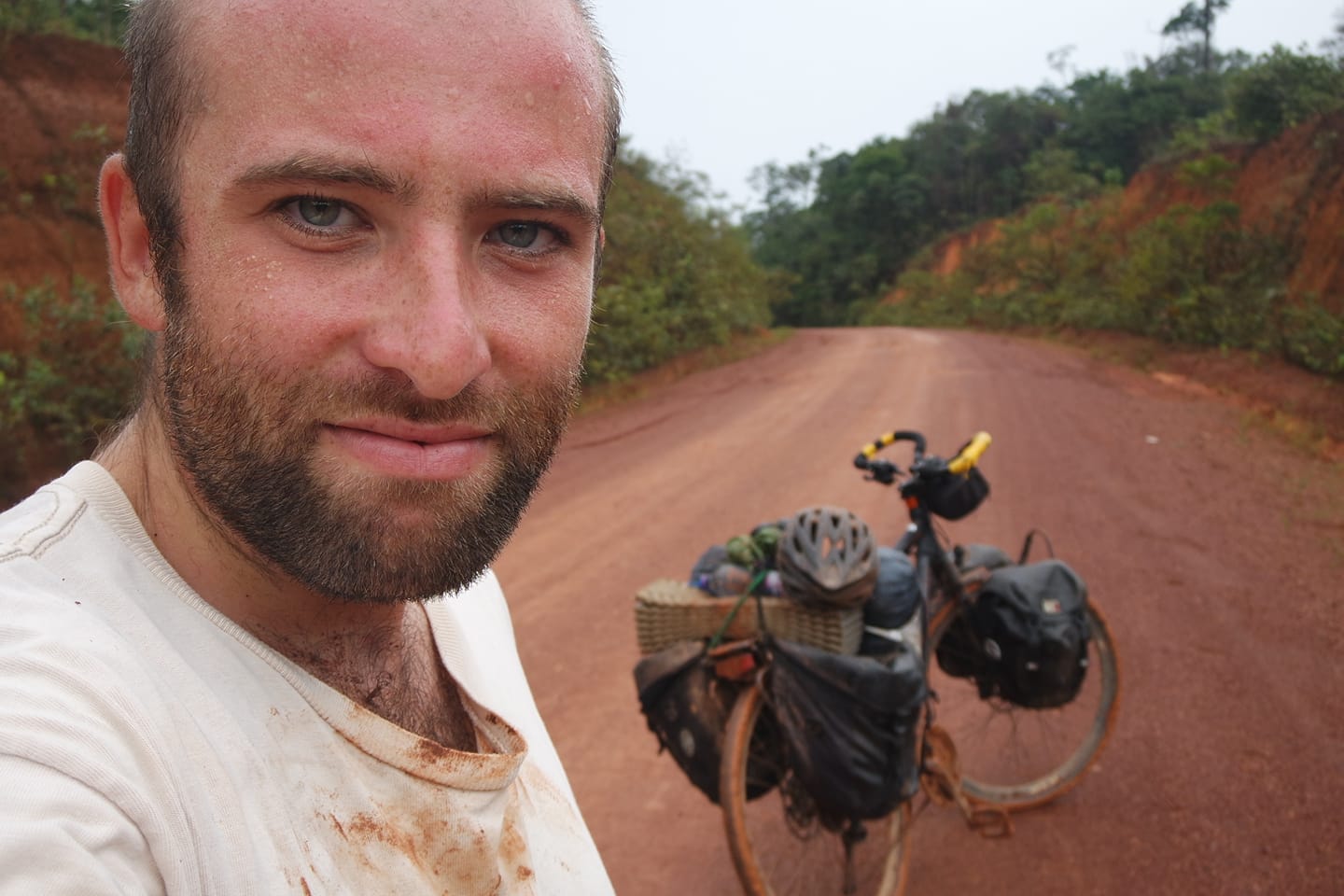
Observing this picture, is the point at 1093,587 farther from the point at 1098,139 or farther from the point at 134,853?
the point at 1098,139

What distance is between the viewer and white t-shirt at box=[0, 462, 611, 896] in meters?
0.63

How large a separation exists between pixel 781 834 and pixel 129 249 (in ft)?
9.31

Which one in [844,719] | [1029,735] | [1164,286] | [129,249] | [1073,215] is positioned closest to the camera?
[129,249]

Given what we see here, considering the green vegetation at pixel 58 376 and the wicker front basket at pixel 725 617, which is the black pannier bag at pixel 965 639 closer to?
the wicker front basket at pixel 725 617

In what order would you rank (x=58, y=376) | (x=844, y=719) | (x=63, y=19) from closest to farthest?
1. (x=844, y=719)
2. (x=58, y=376)
3. (x=63, y=19)

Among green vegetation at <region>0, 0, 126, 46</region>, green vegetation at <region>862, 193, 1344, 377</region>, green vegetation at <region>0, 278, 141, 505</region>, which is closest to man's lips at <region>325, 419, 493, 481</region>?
green vegetation at <region>0, 278, 141, 505</region>

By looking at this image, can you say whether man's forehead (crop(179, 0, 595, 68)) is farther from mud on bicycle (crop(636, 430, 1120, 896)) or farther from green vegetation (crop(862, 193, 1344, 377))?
green vegetation (crop(862, 193, 1344, 377))

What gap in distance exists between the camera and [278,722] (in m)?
0.80

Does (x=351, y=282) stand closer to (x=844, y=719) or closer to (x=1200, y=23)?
(x=844, y=719)

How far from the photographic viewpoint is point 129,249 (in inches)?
35.7

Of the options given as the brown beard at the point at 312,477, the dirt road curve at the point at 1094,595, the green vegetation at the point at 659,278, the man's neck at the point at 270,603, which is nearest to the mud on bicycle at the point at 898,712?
the dirt road curve at the point at 1094,595

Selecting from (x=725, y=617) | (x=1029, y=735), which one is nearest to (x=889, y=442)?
(x=725, y=617)

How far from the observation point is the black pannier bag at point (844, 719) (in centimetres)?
232

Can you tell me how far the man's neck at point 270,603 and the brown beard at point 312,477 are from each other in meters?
0.04
